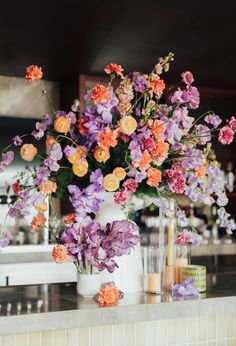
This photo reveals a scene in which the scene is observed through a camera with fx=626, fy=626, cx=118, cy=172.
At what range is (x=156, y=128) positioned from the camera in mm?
1778

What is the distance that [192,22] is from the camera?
12.7 feet

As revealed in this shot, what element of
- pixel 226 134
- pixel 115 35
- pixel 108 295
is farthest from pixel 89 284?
pixel 115 35

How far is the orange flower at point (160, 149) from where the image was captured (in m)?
1.75

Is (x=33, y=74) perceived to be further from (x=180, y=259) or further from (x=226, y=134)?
(x=180, y=259)

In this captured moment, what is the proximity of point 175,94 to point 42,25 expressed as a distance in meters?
2.21

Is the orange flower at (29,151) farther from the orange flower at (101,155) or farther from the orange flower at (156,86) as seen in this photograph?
the orange flower at (156,86)

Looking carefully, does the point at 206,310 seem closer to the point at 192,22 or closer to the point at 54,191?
the point at 54,191

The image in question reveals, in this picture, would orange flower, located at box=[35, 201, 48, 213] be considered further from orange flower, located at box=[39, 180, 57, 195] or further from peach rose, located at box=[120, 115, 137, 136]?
peach rose, located at box=[120, 115, 137, 136]

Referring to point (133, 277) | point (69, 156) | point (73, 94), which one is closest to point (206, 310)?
point (133, 277)

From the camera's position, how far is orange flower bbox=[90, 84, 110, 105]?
173 cm

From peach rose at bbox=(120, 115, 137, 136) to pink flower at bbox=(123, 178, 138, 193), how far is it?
5.3 inches

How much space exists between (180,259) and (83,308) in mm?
434

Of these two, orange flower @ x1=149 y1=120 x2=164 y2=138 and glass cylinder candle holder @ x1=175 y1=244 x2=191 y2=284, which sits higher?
orange flower @ x1=149 y1=120 x2=164 y2=138

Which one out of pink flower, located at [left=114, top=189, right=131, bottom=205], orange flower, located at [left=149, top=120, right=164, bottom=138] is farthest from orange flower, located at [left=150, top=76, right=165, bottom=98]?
pink flower, located at [left=114, top=189, right=131, bottom=205]
